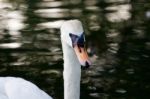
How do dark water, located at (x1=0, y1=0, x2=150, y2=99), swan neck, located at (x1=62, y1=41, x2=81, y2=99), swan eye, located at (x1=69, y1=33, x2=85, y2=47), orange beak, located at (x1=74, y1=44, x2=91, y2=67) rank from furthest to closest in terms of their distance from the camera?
dark water, located at (x1=0, y1=0, x2=150, y2=99), swan neck, located at (x1=62, y1=41, x2=81, y2=99), swan eye, located at (x1=69, y1=33, x2=85, y2=47), orange beak, located at (x1=74, y1=44, x2=91, y2=67)

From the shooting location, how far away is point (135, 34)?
8.93 meters

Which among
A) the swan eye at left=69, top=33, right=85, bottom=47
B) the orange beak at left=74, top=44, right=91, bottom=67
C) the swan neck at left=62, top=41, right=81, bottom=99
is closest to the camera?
the orange beak at left=74, top=44, right=91, bottom=67

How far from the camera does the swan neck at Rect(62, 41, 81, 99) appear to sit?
540 cm

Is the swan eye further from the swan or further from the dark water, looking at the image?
the dark water

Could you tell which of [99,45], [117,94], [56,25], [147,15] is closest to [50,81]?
[117,94]

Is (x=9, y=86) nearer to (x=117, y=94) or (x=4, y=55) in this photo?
(x=117, y=94)

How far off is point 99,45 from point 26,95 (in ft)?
9.55

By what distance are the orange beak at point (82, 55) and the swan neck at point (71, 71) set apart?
0.19 metres

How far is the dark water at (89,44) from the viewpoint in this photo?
24.0 feet

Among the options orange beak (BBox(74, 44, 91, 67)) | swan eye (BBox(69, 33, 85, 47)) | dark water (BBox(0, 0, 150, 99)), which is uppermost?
swan eye (BBox(69, 33, 85, 47))

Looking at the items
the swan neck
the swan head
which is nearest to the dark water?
the swan neck

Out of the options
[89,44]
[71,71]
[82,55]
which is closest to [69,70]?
[71,71]

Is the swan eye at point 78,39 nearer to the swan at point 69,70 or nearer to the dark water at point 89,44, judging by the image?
the swan at point 69,70

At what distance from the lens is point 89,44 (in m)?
8.62
